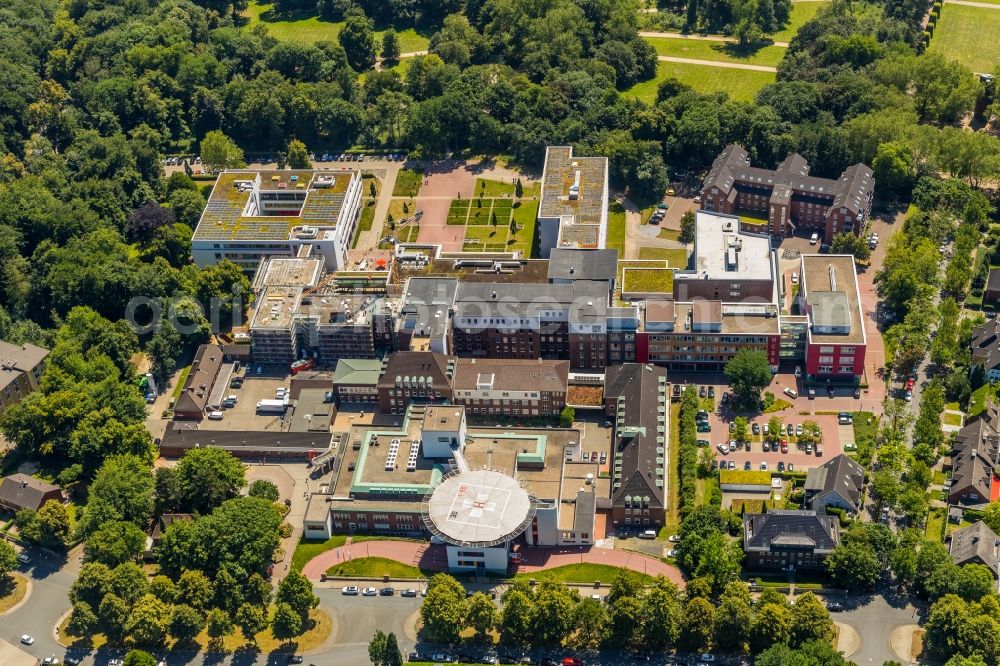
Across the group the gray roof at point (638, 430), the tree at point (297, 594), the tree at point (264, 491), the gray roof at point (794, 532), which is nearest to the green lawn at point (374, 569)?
the tree at point (297, 594)

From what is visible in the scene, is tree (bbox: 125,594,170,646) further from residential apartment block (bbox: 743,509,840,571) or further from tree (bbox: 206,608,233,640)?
residential apartment block (bbox: 743,509,840,571)

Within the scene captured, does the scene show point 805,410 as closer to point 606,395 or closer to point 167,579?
point 606,395

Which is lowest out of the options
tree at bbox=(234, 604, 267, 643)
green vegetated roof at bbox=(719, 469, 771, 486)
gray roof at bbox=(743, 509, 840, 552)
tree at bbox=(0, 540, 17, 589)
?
tree at bbox=(0, 540, 17, 589)

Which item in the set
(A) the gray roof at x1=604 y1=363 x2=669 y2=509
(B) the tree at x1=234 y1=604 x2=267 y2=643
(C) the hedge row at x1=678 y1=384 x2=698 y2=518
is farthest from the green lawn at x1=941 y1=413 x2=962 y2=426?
(B) the tree at x1=234 y1=604 x2=267 y2=643

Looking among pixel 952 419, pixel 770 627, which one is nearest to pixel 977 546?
pixel 952 419

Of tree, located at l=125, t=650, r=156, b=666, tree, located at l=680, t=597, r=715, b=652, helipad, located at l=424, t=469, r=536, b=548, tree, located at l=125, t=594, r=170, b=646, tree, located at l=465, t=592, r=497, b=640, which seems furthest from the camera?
helipad, located at l=424, t=469, r=536, b=548

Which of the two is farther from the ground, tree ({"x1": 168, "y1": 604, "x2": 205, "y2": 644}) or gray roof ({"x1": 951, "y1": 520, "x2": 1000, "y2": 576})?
gray roof ({"x1": 951, "y1": 520, "x2": 1000, "y2": 576})

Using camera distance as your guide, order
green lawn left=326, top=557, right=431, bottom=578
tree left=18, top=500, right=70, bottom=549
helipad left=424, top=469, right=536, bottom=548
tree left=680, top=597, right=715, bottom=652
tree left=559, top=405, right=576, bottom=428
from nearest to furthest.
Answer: tree left=680, top=597, right=715, bottom=652, helipad left=424, top=469, right=536, bottom=548, green lawn left=326, top=557, right=431, bottom=578, tree left=18, top=500, right=70, bottom=549, tree left=559, top=405, right=576, bottom=428
